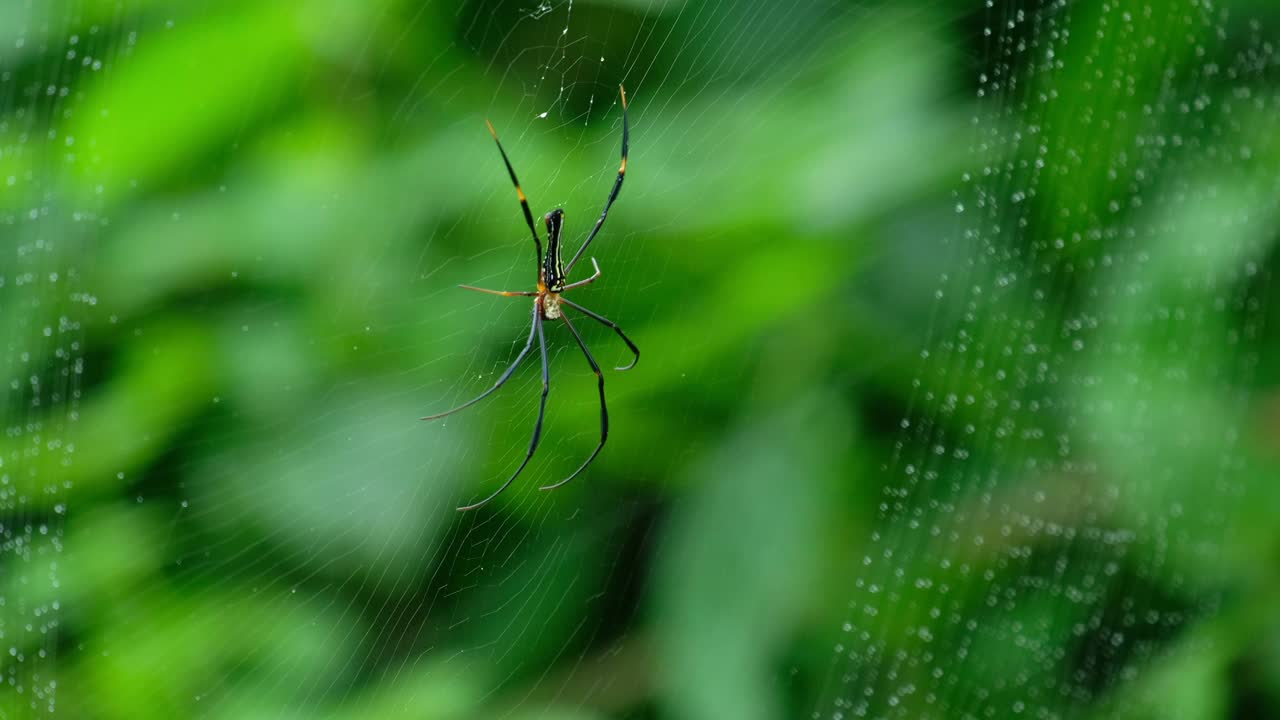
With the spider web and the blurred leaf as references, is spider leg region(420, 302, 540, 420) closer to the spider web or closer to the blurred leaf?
the spider web

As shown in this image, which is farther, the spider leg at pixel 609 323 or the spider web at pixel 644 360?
the spider leg at pixel 609 323

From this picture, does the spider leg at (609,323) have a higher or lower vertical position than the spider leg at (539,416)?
higher

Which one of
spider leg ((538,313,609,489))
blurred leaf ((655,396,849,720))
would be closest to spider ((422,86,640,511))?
spider leg ((538,313,609,489))

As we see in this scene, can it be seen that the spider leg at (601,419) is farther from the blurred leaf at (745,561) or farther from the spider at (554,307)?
the blurred leaf at (745,561)

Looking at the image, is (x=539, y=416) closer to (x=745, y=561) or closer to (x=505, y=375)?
(x=505, y=375)

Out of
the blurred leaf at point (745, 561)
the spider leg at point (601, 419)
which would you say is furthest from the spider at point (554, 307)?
the blurred leaf at point (745, 561)

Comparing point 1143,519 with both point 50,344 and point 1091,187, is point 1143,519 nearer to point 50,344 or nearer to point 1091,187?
point 1091,187

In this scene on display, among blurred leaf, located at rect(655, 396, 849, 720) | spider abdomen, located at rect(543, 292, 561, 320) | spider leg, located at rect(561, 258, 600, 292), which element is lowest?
blurred leaf, located at rect(655, 396, 849, 720)

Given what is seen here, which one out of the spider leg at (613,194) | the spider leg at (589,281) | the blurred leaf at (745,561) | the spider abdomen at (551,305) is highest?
the spider leg at (613,194)

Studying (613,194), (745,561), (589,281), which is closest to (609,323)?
(589,281)

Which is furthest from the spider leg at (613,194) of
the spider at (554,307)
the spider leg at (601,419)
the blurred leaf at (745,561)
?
the blurred leaf at (745,561)
